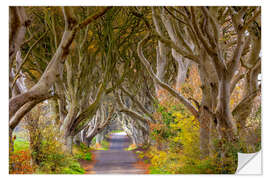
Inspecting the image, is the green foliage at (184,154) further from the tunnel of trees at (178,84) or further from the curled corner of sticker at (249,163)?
the curled corner of sticker at (249,163)

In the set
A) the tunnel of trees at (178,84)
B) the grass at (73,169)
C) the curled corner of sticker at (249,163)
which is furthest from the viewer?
the grass at (73,169)

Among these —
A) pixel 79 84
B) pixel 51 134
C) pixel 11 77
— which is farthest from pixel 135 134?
pixel 11 77

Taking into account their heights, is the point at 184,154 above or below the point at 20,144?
below

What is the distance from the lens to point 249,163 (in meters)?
5.05

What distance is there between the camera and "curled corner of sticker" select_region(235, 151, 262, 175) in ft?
16.4

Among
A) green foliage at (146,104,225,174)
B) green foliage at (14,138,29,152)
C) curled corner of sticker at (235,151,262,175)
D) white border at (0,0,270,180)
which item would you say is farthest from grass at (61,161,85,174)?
curled corner of sticker at (235,151,262,175)

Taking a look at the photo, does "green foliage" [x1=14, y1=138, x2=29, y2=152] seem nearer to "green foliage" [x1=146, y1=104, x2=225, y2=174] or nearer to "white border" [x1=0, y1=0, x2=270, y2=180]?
"white border" [x1=0, y1=0, x2=270, y2=180]

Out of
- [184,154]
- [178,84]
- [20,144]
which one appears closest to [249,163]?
[184,154]

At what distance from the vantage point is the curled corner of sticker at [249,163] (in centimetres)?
501

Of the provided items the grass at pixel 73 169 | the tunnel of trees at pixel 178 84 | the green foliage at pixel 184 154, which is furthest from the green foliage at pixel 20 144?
the green foliage at pixel 184 154

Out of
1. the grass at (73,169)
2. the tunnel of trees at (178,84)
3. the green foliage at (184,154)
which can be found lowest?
the grass at (73,169)
